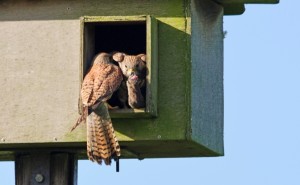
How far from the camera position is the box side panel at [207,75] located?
1448 cm

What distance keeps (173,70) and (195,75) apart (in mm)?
219

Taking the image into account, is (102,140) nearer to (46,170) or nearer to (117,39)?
(46,170)

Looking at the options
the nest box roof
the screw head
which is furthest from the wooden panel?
the nest box roof

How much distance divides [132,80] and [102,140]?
20.3 inches

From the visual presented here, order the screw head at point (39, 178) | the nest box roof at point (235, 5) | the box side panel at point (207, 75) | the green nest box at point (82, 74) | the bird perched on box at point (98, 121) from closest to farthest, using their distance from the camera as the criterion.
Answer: the bird perched on box at point (98, 121)
the green nest box at point (82, 74)
the box side panel at point (207, 75)
the screw head at point (39, 178)
the nest box roof at point (235, 5)

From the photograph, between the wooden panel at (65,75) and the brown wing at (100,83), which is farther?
the wooden panel at (65,75)

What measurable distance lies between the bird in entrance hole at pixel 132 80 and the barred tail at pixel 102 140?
210mm

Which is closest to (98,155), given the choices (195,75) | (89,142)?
(89,142)

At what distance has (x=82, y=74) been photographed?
14.2 m

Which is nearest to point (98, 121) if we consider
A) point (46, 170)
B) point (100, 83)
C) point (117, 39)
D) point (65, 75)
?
point (100, 83)

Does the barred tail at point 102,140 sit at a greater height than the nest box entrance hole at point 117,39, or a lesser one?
lesser

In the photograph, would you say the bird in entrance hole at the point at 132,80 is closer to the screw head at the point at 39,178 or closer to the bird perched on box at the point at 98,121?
the bird perched on box at the point at 98,121

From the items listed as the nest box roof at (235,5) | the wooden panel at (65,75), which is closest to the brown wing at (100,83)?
the wooden panel at (65,75)

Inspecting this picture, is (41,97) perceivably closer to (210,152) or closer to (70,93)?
(70,93)
